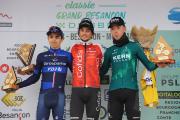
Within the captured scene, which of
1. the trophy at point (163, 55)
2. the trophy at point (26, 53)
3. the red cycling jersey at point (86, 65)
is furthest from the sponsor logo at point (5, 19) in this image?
the trophy at point (163, 55)

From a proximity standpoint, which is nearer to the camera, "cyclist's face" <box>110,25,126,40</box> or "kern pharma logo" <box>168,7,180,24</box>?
"cyclist's face" <box>110,25,126,40</box>

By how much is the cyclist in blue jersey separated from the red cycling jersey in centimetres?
8

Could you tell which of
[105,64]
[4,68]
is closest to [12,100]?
[4,68]

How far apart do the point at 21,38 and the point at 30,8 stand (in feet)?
0.96

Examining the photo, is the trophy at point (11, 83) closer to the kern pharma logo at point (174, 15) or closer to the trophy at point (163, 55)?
the trophy at point (163, 55)

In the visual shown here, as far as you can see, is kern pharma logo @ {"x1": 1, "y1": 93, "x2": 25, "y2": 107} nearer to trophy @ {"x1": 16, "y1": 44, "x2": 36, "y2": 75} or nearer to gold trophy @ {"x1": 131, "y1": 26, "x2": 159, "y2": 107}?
trophy @ {"x1": 16, "y1": 44, "x2": 36, "y2": 75}

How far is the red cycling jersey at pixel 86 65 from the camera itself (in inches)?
107

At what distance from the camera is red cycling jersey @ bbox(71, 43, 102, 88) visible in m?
2.72

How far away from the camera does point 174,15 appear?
3.17 meters

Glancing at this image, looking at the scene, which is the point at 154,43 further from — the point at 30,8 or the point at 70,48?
the point at 30,8

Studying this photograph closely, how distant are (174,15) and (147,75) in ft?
2.35

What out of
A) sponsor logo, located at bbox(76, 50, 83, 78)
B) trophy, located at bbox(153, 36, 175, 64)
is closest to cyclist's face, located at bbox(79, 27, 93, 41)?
sponsor logo, located at bbox(76, 50, 83, 78)

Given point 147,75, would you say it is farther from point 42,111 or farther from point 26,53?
point 26,53

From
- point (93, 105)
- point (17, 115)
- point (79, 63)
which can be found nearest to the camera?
point (93, 105)
